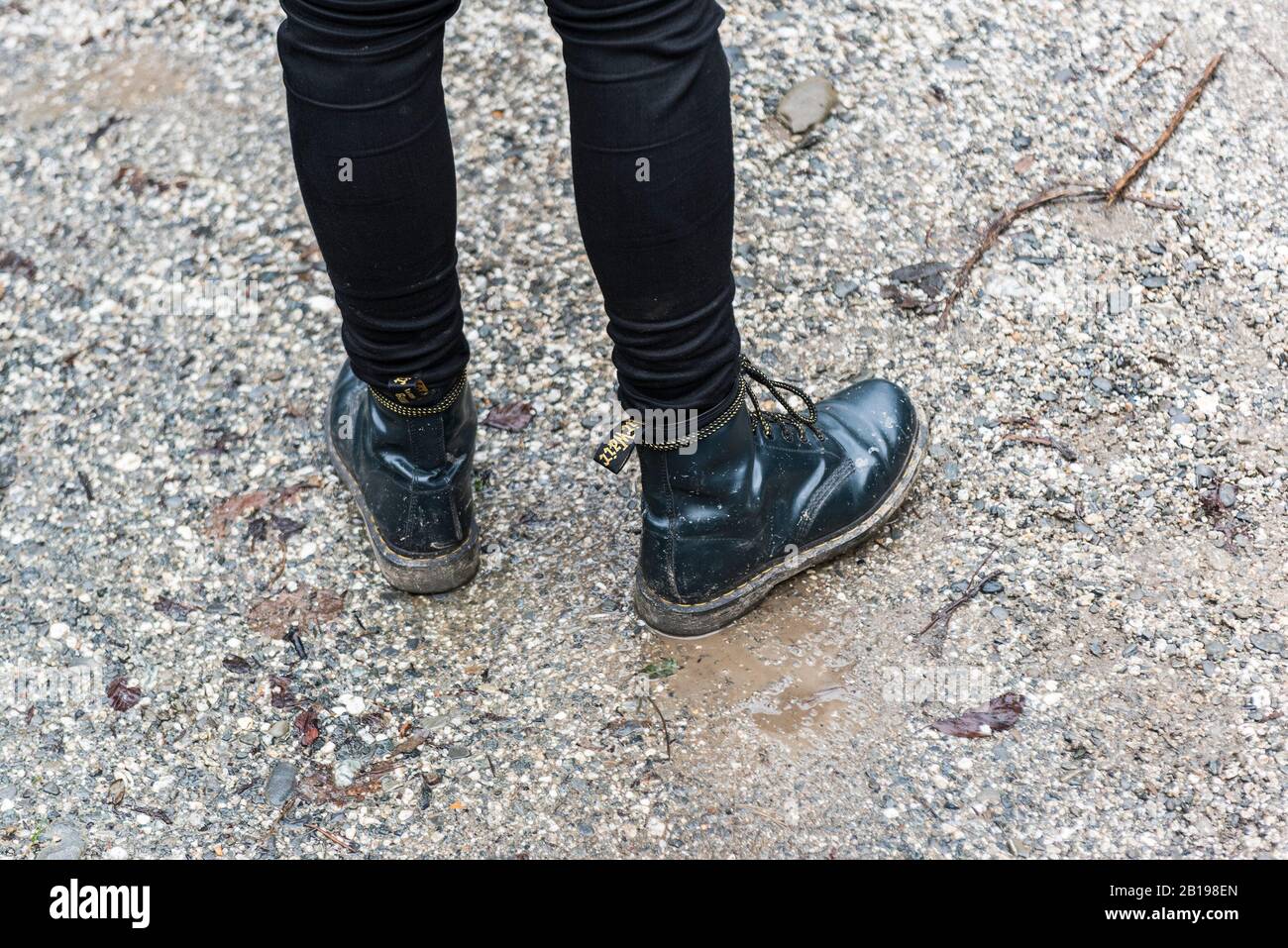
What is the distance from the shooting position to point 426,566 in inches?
82.8

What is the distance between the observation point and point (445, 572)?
2125 mm

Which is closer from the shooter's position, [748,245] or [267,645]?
[267,645]

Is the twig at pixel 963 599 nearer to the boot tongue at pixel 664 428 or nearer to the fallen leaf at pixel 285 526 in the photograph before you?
the boot tongue at pixel 664 428

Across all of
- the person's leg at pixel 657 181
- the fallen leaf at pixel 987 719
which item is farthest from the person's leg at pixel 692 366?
the fallen leaf at pixel 987 719

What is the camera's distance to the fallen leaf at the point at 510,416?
2.45 m

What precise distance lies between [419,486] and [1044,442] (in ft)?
3.83

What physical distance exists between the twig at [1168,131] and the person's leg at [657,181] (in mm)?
1425

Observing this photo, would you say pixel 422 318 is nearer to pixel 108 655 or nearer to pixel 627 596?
pixel 627 596

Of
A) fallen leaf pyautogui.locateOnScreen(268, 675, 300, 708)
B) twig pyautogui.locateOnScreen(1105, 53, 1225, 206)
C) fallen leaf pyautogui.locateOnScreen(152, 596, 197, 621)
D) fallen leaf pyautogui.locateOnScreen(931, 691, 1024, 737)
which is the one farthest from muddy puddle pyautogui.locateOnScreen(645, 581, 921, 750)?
twig pyautogui.locateOnScreen(1105, 53, 1225, 206)

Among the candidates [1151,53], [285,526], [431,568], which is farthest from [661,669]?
[1151,53]

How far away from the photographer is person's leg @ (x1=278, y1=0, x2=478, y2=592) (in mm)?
1512

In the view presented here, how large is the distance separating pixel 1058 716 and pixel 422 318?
1.14 metres
